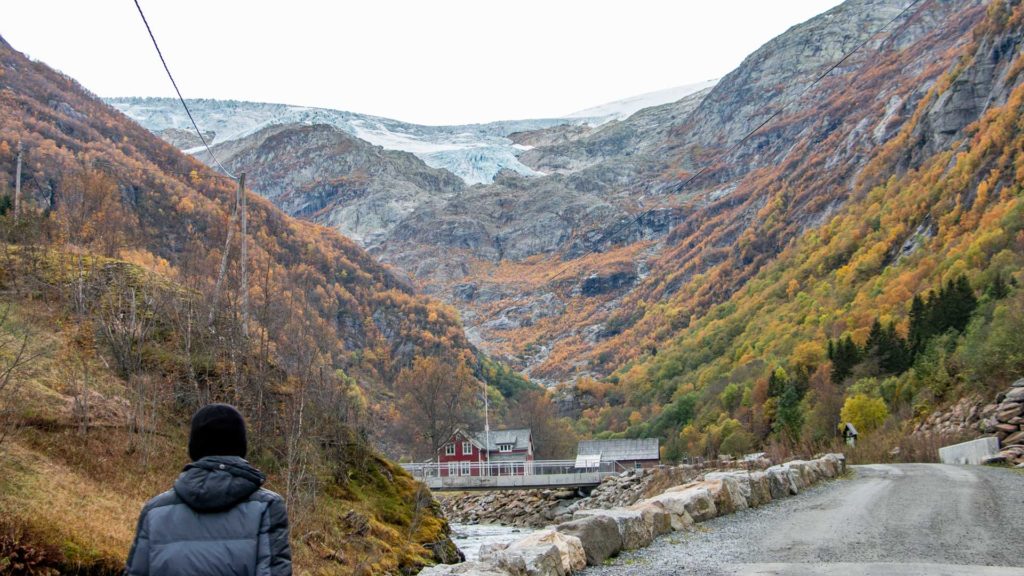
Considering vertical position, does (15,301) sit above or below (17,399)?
above

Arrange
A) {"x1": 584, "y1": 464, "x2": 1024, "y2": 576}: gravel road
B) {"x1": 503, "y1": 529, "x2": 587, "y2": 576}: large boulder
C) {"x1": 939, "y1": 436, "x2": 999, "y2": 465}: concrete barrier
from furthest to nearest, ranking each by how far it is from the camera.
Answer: {"x1": 939, "y1": 436, "x2": 999, "y2": 465}: concrete barrier, {"x1": 584, "y1": 464, "x2": 1024, "y2": 576}: gravel road, {"x1": 503, "y1": 529, "x2": 587, "y2": 576}: large boulder

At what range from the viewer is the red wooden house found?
60166 mm

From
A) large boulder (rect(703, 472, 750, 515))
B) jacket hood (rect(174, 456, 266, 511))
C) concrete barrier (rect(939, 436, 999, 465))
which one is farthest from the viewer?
concrete barrier (rect(939, 436, 999, 465))

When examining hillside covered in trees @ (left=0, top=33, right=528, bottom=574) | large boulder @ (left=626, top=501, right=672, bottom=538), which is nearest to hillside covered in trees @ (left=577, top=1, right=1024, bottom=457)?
large boulder @ (left=626, top=501, right=672, bottom=538)

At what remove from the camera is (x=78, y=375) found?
42.8 feet

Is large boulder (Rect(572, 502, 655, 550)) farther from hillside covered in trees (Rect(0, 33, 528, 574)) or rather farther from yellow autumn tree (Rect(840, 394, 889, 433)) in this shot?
yellow autumn tree (Rect(840, 394, 889, 433))

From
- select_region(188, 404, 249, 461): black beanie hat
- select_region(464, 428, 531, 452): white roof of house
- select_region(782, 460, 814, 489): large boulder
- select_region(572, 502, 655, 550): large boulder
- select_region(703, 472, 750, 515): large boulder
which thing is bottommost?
select_region(464, 428, 531, 452): white roof of house

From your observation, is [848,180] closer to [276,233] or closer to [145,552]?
[276,233]

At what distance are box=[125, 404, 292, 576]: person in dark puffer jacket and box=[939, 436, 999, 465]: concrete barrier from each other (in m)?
21.7

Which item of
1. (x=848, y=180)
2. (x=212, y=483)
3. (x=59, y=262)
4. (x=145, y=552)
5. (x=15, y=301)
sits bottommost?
(x=145, y=552)

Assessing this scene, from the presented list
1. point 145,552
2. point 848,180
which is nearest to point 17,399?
point 145,552

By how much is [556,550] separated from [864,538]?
410cm

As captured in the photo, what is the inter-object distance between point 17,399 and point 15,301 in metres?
4.70

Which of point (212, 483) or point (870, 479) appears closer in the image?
point (212, 483)
